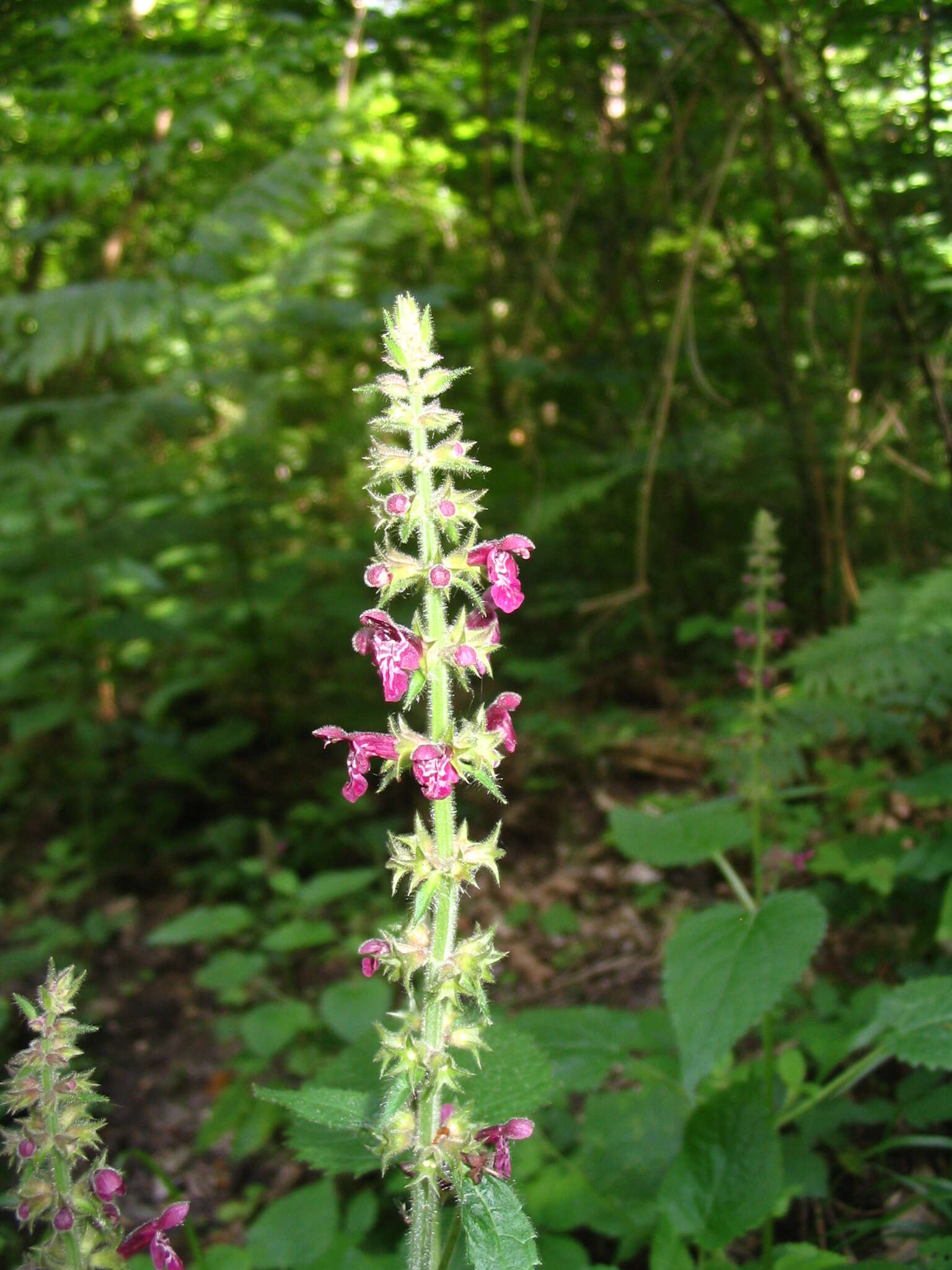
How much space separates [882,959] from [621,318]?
14.3 ft

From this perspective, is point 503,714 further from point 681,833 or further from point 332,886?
point 332,886

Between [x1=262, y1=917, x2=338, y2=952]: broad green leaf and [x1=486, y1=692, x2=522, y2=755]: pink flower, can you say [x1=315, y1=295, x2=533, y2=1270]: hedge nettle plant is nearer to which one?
[x1=486, y1=692, x2=522, y2=755]: pink flower

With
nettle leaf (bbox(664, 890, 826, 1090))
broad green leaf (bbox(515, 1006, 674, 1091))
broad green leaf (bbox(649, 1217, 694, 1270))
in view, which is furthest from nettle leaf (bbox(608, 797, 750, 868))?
broad green leaf (bbox(649, 1217, 694, 1270))

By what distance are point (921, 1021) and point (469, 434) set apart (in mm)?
4936

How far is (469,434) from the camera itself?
6.32 meters

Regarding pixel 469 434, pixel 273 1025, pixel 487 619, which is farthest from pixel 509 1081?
pixel 469 434

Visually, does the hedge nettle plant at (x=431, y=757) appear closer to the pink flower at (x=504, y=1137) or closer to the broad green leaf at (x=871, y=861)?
the pink flower at (x=504, y=1137)

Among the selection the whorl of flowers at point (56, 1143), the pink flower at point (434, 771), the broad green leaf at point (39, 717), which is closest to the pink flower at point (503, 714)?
the pink flower at point (434, 771)

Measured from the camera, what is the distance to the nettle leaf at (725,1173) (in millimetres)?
1946

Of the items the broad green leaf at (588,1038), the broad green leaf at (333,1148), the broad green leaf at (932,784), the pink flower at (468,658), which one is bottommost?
the broad green leaf at (333,1148)

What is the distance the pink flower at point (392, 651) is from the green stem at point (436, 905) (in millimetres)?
38

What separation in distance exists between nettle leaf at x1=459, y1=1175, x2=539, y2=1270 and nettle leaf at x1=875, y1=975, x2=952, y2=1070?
104 centimetres

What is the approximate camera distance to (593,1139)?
2.55m

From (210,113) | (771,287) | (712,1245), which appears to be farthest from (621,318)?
(712,1245)
